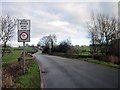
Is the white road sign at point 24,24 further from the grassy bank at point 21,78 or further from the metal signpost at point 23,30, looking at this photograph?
the grassy bank at point 21,78

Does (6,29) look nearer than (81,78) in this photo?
No

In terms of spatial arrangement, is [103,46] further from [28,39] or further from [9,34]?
[28,39]

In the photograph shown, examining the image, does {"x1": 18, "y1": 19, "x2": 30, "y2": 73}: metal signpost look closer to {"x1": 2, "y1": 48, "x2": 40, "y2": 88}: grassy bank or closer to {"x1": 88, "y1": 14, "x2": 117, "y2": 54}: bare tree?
{"x1": 2, "y1": 48, "x2": 40, "y2": 88}: grassy bank

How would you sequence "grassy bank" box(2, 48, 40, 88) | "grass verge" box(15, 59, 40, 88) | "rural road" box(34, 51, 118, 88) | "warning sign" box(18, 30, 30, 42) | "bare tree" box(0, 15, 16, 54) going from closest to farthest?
"rural road" box(34, 51, 118, 88), "grass verge" box(15, 59, 40, 88), "grassy bank" box(2, 48, 40, 88), "warning sign" box(18, 30, 30, 42), "bare tree" box(0, 15, 16, 54)

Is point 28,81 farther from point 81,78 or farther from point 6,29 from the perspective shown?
point 6,29

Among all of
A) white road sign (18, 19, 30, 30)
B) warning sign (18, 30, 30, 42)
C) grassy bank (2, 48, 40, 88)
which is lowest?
grassy bank (2, 48, 40, 88)

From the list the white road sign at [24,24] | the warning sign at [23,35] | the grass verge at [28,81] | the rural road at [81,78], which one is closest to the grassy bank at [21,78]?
the grass verge at [28,81]

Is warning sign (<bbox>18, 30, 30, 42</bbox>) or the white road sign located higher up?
the white road sign

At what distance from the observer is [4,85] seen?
14.2 m

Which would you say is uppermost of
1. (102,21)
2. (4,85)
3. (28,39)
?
(102,21)

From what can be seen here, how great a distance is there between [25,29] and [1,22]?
27590 mm

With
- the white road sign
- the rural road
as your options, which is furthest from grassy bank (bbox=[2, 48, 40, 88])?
the white road sign

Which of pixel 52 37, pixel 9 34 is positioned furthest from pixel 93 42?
pixel 52 37

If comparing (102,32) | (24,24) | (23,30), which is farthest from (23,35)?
(102,32)
